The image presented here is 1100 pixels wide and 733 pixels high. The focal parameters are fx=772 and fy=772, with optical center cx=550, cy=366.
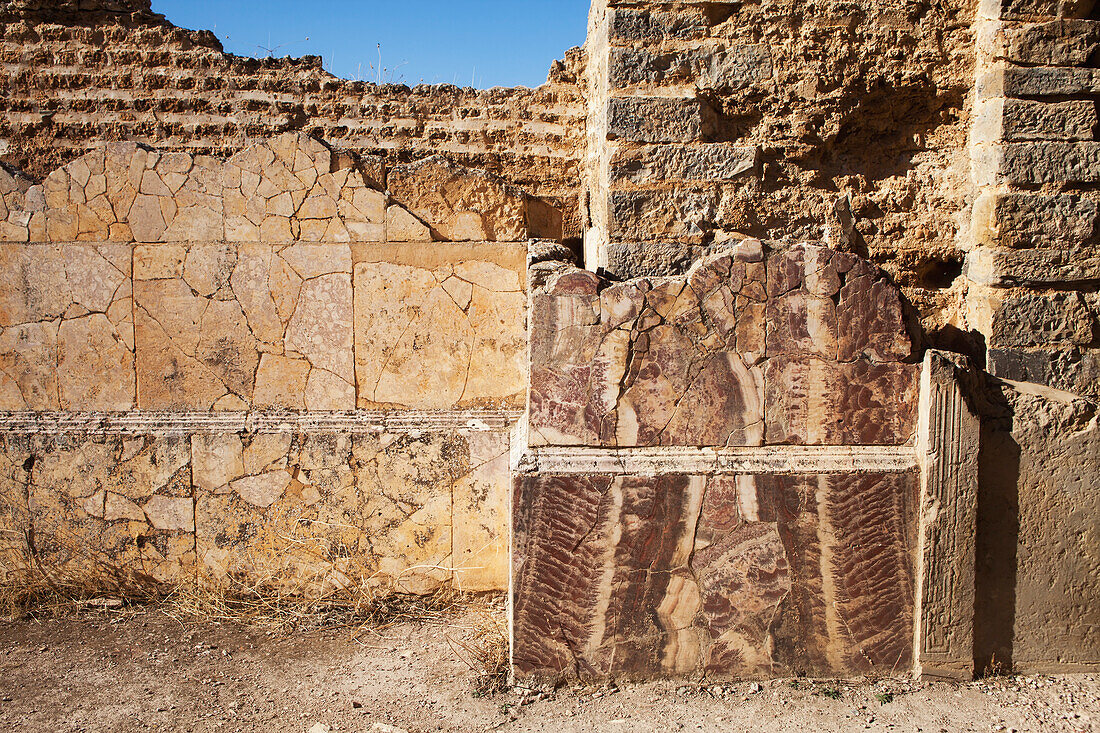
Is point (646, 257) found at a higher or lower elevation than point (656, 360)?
higher

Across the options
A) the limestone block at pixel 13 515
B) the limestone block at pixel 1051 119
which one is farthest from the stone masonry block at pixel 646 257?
the limestone block at pixel 13 515

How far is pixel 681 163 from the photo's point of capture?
3.25 meters

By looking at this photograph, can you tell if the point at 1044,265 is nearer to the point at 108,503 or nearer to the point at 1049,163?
the point at 1049,163

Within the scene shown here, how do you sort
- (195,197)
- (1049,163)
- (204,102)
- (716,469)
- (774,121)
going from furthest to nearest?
(204,102) < (774,121) < (1049,163) < (195,197) < (716,469)

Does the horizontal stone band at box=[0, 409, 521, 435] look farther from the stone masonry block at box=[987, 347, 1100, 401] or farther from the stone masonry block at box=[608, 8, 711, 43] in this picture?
the stone masonry block at box=[987, 347, 1100, 401]

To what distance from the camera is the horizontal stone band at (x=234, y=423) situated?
123 inches

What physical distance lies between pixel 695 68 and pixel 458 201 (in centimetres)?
114

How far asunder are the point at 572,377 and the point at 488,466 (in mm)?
835

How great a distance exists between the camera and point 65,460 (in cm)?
312

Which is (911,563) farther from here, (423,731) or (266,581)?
(266,581)

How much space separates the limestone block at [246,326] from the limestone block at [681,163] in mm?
1211

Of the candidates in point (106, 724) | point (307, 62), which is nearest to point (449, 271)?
point (106, 724)

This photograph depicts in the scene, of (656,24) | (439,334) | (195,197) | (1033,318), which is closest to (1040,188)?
(1033,318)

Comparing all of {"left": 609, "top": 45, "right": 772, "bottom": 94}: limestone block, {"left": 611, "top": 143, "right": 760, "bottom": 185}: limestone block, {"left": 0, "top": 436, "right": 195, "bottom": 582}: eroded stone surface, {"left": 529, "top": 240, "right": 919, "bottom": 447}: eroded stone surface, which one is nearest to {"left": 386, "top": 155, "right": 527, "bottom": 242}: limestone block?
{"left": 611, "top": 143, "right": 760, "bottom": 185}: limestone block
